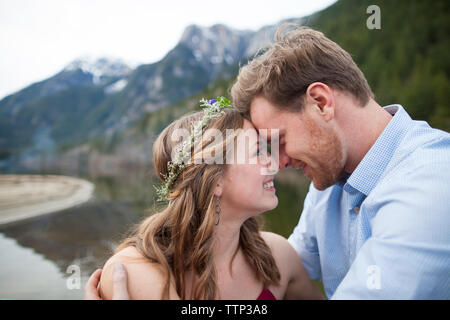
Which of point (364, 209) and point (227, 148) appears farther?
point (227, 148)

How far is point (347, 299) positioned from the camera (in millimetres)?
2145

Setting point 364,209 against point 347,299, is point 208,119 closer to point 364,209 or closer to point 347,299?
point 364,209

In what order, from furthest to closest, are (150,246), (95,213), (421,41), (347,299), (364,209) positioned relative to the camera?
A: (421,41) → (95,213) → (150,246) → (364,209) → (347,299)

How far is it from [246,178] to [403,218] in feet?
5.21

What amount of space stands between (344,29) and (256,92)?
83.2 m

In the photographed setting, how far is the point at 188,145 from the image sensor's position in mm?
3293

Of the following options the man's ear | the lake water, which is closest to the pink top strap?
the man's ear

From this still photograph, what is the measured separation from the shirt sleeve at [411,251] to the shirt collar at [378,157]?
0.68 meters

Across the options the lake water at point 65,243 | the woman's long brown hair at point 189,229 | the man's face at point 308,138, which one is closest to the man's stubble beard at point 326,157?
the man's face at point 308,138

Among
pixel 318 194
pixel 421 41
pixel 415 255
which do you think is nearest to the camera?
pixel 415 255

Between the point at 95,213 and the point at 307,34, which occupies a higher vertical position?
the point at 307,34

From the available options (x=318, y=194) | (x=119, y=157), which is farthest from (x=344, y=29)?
(x=318, y=194)

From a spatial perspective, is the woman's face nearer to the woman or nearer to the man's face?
the woman

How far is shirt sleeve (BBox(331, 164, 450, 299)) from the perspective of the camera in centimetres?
199
